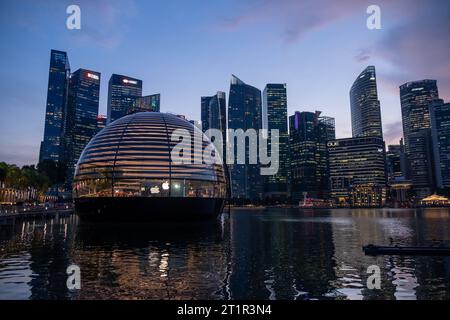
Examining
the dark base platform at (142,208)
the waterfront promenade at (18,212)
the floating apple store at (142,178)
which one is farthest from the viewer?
the waterfront promenade at (18,212)

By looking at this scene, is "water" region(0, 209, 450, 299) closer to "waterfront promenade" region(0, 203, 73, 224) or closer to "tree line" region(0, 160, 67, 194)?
"waterfront promenade" region(0, 203, 73, 224)

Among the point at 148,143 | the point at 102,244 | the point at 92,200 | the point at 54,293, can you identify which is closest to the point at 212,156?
the point at 148,143

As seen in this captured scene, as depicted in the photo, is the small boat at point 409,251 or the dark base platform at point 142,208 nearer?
the small boat at point 409,251

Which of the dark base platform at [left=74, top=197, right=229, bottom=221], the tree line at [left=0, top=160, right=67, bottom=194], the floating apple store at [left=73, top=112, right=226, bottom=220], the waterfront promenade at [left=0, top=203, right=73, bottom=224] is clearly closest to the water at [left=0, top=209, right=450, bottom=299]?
the dark base platform at [left=74, top=197, right=229, bottom=221]

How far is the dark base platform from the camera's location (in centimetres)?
6291

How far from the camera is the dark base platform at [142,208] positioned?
62906mm

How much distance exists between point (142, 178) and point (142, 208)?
6572 millimetres

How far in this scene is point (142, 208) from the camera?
6272cm

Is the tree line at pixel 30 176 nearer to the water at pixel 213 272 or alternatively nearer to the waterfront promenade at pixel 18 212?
the waterfront promenade at pixel 18 212

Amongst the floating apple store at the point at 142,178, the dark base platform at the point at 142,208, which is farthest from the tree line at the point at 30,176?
the dark base platform at the point at 142,208
